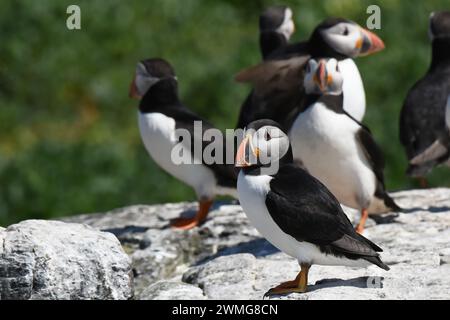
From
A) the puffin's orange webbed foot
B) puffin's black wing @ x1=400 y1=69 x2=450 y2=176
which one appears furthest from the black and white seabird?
the puffin's orange webbed foot

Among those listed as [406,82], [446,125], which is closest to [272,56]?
[446,125]

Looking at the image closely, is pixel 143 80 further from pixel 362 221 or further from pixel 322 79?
pixel 362 221

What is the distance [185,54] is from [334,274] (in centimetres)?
805

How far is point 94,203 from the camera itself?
1434 centimetres

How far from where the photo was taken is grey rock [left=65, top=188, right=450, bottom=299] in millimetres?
8609

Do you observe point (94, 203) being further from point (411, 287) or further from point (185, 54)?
point (411, 287)

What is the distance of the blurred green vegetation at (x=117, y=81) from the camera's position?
14555mm

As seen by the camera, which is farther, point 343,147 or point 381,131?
point 381,131

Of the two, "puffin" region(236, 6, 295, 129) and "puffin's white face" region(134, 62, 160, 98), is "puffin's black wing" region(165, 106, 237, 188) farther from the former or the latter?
"puffin" region(236, 6, 295, 129)

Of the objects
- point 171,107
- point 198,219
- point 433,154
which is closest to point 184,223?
point 198,219

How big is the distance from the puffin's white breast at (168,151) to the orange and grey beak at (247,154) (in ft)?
8.93
